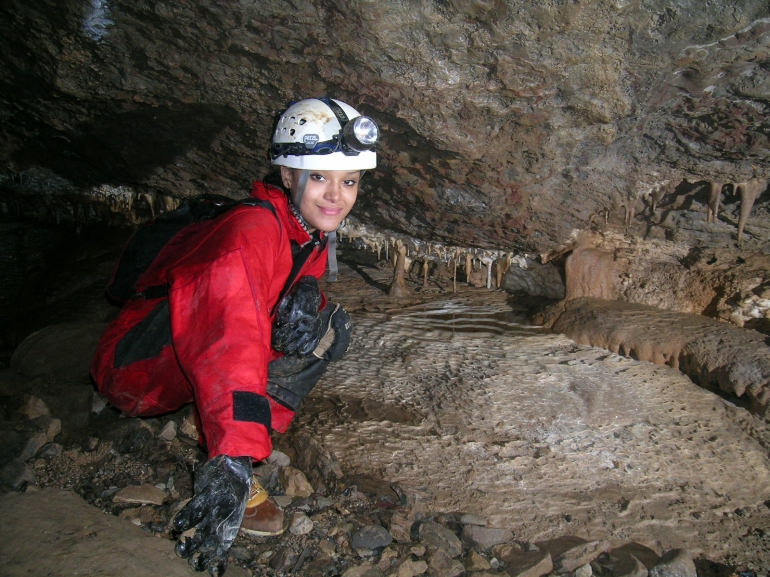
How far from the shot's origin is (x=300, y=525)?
7.21ft

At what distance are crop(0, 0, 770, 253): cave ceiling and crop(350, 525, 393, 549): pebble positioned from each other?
2.29m

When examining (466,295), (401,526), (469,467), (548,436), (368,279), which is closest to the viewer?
(401,526)

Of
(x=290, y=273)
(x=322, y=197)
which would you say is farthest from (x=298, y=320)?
(x=322, y=197)

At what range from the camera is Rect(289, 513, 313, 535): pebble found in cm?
218

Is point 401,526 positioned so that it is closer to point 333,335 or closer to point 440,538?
point 440,538

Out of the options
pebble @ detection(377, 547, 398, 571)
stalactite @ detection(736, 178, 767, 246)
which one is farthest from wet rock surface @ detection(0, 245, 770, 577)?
stalactite @ detection(736, 178, 767, 246)

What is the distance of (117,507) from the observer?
2.22 metres

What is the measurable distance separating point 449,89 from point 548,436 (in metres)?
2.01

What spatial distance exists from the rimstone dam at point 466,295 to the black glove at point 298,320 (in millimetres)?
479

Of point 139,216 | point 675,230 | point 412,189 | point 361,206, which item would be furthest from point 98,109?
point 675,230

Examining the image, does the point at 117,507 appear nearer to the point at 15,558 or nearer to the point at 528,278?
the point at 15,558

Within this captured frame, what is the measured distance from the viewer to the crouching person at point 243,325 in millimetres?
1740

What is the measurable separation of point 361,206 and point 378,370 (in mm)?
1559

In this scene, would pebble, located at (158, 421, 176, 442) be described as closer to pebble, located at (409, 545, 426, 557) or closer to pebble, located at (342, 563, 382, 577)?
pebble, located at (342, 563, 382, 577)
